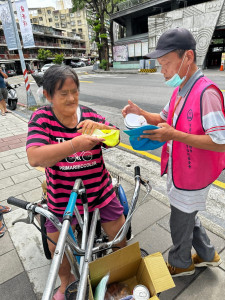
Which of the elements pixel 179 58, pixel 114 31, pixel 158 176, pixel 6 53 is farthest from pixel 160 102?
pixel 6 53

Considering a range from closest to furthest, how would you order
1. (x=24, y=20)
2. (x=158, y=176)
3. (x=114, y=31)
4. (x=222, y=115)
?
(x=222, y=115), (x=158, y=176), (x=24, y=20), (x=114, y=31)

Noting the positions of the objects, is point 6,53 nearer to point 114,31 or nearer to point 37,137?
point 114,31

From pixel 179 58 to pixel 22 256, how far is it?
7.53ft

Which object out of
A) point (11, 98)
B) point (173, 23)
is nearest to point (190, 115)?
point (11, 98)

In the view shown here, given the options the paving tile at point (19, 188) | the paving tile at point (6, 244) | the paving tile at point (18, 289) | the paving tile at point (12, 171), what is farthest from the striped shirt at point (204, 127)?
the paving tile at point (12, 171)

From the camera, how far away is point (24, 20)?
8234 millimetres

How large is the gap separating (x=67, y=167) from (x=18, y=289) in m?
1.27

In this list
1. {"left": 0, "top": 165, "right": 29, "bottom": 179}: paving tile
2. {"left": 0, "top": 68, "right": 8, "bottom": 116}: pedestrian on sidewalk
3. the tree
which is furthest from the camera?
the tree

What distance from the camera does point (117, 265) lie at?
1314mm

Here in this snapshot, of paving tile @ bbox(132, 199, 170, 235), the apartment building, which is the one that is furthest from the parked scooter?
the apartment building

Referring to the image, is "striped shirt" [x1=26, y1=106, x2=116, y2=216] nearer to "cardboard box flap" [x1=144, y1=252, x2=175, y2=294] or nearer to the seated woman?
the seated woman

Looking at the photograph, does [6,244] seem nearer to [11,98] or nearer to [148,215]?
[148,215]

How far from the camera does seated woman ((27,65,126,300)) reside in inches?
47.6

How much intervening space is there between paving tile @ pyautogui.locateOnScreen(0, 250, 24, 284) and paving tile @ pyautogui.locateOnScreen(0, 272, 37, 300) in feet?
0.18
